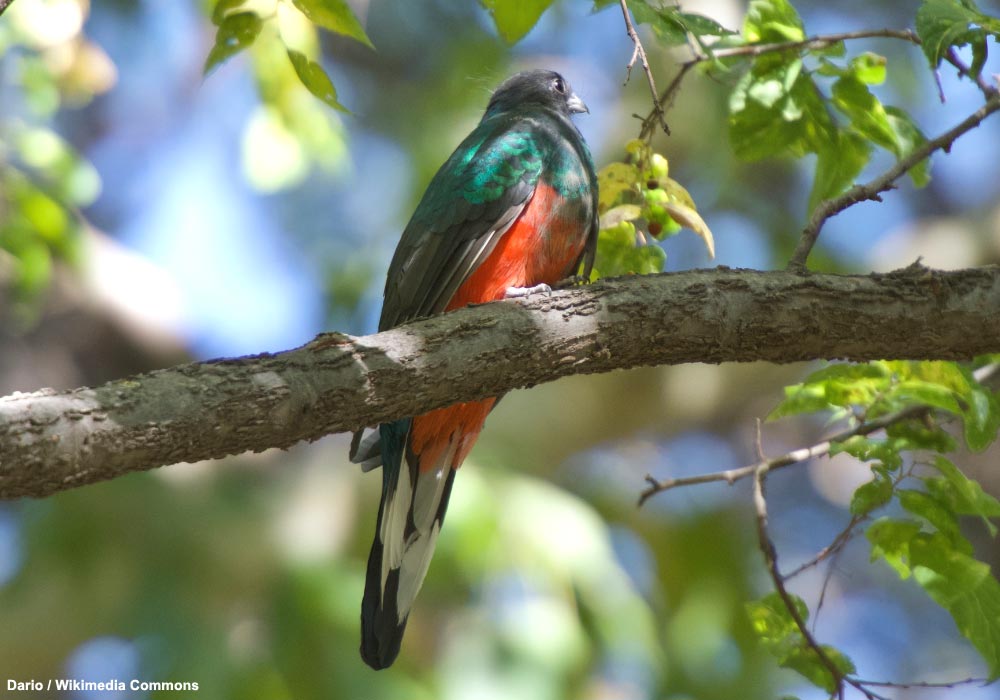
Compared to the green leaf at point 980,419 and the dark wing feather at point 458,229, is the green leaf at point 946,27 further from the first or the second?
the dark wing feather at point 458,229

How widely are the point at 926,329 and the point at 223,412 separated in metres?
1.79

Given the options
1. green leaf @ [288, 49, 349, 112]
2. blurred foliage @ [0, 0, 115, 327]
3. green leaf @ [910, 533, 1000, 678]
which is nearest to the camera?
green leaf @ [910, 533, 1000, 678]

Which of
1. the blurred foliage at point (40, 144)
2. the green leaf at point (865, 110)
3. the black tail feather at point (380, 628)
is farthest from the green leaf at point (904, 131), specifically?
the blurred foliage at point (40, 144)

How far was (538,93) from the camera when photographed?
184 inches

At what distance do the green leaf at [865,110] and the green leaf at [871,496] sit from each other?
1.02 meters

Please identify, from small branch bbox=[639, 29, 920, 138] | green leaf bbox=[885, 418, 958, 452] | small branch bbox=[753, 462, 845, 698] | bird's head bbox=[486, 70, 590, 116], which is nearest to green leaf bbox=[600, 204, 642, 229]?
small branch bbox=[639, 29, 920, 138]

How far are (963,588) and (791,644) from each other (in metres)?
0.49

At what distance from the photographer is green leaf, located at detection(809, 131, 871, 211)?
3232mm

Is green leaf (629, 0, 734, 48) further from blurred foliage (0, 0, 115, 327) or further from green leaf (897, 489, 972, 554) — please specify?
blurred foliage (0, 0, 115, 327)

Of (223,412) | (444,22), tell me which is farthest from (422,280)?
(444,22)

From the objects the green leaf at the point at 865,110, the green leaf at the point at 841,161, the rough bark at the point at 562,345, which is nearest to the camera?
the rough bark at the point at 562,345

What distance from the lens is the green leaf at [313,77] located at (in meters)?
2.76

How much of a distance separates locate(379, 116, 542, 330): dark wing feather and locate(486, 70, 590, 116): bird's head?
916 mm

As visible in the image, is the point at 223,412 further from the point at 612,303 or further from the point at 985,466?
the point at 985,466
